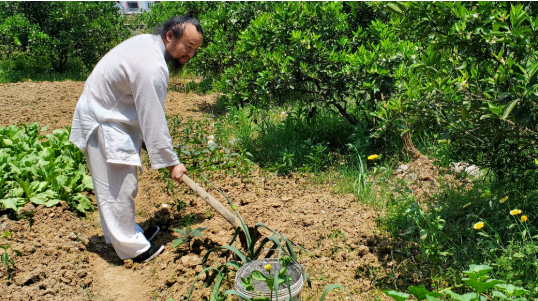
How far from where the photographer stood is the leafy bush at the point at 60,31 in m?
9.94

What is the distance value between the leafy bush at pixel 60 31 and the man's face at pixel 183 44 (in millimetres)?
7667

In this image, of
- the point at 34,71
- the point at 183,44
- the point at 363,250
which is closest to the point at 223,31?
the point at 183,44

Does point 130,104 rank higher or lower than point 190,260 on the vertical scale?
higher

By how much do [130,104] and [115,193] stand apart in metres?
0.65

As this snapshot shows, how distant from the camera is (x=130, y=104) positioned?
326 centimetres

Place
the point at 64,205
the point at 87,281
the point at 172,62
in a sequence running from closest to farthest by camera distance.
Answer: the point at 87,281
the point at 172,62
the point at 64,205

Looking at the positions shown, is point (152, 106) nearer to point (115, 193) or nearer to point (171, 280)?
point (115, 193)

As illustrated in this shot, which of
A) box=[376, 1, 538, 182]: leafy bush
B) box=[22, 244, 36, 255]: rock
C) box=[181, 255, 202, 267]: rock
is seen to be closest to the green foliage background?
box=[376, 1, 538, 182]: leafy bush

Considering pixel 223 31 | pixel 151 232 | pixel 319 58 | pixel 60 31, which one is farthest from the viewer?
pixel 60 31

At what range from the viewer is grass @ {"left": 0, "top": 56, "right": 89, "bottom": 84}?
1026 centimetres

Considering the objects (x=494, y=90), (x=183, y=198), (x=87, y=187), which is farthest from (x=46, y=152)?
(x=494, y=90)

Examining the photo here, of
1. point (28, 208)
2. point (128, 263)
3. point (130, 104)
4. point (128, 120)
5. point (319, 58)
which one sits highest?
point (319, 58)

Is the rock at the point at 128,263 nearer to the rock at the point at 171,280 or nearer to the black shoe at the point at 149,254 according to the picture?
the black shoe at the point at 149,254

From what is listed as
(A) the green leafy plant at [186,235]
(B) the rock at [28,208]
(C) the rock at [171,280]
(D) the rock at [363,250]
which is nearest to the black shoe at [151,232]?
(A) the green leafy plant at [186,235]
